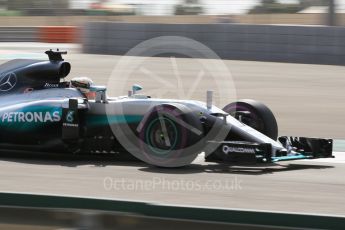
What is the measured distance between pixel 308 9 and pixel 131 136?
3335cm

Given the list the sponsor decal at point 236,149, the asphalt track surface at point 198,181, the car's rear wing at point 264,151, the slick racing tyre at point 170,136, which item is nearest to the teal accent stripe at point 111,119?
→ the slick racing tyre at point 170,136

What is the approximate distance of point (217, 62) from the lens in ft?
76.2

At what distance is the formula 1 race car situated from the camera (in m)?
7.79

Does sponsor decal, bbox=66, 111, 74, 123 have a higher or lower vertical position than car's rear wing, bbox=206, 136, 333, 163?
higher

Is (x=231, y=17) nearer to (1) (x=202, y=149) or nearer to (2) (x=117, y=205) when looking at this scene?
(1) (x=202, y=149)

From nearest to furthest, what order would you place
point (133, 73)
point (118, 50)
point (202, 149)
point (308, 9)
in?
point (202, 149) → point (133, 73) → point (118, 50) → point (308, 9)

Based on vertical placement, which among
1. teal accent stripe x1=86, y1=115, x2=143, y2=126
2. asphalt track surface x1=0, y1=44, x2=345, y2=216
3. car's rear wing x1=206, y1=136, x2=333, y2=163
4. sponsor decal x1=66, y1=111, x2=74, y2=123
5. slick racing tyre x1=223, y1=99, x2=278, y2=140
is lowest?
asphalt track surface x1=0, y1=44, x2=345, y2=216

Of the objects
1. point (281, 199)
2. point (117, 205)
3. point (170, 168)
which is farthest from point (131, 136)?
point (117, 205)

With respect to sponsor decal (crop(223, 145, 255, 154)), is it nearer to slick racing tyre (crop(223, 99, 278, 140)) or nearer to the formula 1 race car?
the formula 1 race car

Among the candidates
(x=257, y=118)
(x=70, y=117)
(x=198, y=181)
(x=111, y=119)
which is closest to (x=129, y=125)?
(x=111, y=119)

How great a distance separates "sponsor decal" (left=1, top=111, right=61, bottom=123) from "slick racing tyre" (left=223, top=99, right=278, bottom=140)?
1999 mm

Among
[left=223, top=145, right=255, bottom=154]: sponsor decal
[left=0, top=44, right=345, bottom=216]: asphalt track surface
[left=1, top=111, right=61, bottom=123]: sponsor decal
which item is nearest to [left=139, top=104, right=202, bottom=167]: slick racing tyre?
[left=0, top=44, right=345, bottom=216]: asphalt track surface

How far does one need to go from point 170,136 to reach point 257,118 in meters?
1.33

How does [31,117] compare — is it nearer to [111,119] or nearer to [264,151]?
[111,119]
